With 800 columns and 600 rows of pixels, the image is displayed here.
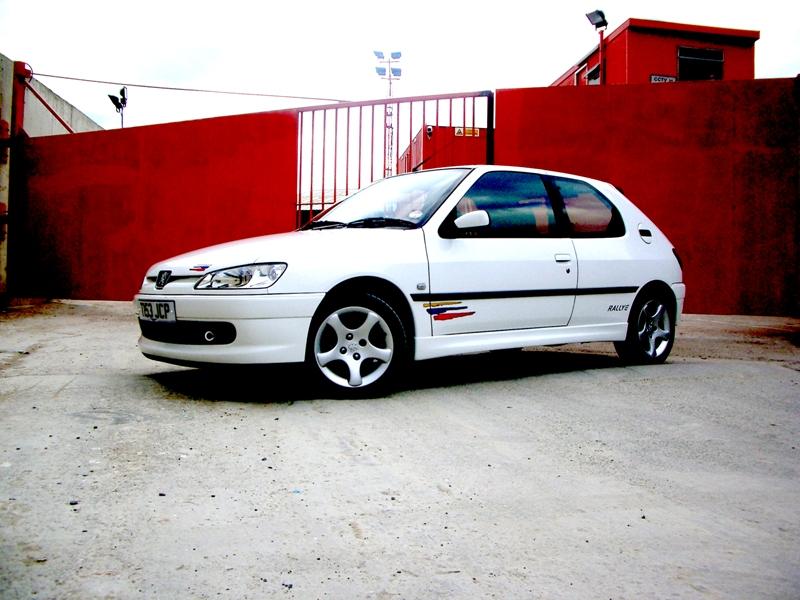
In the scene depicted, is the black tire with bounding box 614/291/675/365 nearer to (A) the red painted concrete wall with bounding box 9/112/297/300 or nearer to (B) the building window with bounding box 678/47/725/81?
(A) the red painted concrete wall with bounding box 9/112/297/300

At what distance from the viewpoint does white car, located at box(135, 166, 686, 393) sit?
13.8 ft

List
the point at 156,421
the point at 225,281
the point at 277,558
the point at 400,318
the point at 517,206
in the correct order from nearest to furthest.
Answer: the point at 277,558, the point at 156,421, the point at 225,281, the point at 400,318, the point at 517,206

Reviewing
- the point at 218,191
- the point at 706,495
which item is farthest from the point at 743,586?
the point at 218,191

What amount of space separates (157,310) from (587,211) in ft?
10.3

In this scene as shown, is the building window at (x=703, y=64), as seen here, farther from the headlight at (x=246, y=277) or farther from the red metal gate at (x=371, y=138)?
the headlight at (x=246, y=277)

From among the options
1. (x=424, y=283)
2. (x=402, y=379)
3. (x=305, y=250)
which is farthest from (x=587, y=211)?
(x=305, y=250)

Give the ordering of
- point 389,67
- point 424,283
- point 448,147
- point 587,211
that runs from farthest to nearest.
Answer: point 389,67
point 448,147
point 587,211
point 424,283

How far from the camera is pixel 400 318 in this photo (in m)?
4.55

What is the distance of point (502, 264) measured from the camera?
498cm

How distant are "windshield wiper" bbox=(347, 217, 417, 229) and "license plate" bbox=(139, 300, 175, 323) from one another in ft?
4.25

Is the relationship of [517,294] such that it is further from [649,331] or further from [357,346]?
[649,331]

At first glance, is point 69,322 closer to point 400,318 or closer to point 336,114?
point 336,114

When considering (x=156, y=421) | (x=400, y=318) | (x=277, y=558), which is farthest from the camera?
(x=400, y=318)

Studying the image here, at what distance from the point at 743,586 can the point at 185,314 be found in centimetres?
316
